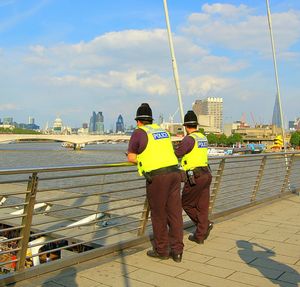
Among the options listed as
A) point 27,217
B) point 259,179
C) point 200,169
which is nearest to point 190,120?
point 200,169

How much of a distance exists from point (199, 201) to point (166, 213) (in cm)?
94

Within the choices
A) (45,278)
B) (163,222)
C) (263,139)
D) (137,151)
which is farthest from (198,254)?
(263,139)

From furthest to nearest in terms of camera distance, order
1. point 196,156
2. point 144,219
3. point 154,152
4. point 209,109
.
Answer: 1. point 209,109
2. point 144,219
3. point 196,156
4. point 154,152

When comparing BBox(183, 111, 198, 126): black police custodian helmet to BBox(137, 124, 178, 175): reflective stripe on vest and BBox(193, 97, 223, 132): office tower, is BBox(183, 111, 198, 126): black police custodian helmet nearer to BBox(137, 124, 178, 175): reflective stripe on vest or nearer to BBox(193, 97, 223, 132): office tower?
BBox(137, 124, 178, 175): reflective stripe on vest

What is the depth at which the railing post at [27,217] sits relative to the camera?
375 centimetres

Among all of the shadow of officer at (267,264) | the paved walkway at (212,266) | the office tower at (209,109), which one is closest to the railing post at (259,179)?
the paved walkway at (212,266)

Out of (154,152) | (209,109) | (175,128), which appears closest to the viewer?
(154,152)

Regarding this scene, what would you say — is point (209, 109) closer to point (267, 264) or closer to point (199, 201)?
point (199, 201)

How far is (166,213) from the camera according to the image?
178 inches

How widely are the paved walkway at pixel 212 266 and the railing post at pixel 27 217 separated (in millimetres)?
230

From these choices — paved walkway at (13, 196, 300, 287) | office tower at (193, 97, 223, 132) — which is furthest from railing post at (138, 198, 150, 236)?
office tower at (193, 97, 223, 132)

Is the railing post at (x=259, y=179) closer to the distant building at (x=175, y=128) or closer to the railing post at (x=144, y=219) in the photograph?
the distant building at (x=175, y=128)

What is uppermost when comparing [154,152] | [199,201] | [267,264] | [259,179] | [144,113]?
[144,113]

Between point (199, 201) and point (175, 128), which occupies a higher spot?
point (175, 128)
